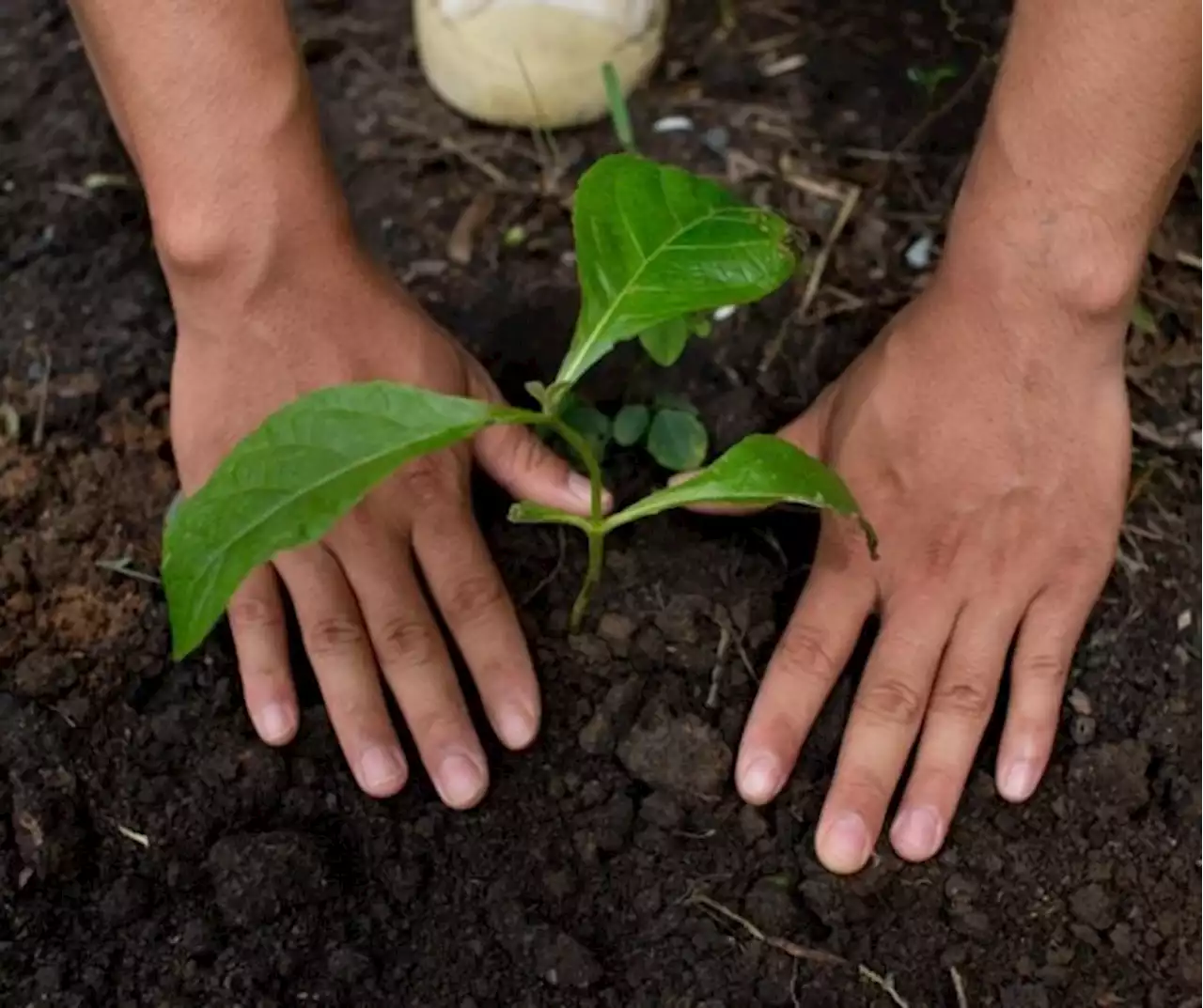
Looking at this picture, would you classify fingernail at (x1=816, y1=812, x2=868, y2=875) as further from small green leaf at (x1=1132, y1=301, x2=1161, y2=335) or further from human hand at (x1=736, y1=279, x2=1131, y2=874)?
small green leaf at (x1=1132, y1=301, x2=1161, y2=335)

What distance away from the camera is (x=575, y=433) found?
0.88 m

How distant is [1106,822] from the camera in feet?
3.29

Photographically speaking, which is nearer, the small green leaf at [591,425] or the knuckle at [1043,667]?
the knuckle at [1043,667]

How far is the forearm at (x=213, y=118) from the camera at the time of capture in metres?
1.00

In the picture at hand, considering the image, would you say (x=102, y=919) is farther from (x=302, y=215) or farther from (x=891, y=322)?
(x=891, y=322)

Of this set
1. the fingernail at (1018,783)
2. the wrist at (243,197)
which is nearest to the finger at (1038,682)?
the fingernail at (1018,783)

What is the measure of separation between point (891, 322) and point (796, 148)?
1.03 ft

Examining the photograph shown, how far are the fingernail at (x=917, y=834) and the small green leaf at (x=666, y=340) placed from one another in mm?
325

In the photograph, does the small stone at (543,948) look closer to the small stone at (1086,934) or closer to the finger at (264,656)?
the finger at (264,656)

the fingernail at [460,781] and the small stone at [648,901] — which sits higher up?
the fingernail at [460,781]

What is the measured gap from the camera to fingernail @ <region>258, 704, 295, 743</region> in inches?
39.7

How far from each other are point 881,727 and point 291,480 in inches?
17.0

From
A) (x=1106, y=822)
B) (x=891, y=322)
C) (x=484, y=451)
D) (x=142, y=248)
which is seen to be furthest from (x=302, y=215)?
(x=1106, y=822)

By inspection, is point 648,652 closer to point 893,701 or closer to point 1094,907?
point 893,701
